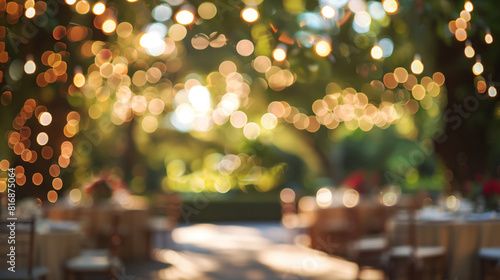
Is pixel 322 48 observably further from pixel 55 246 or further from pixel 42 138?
pixel 42 138

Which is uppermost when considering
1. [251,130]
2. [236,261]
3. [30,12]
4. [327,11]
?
[251,130]

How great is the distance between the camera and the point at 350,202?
7.96 m

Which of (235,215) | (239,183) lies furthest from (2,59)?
(239,183)

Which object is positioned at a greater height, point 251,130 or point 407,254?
point 251,130

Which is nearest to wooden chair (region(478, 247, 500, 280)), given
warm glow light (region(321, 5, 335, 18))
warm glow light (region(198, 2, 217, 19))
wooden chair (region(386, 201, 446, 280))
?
wooden chair (region(386, 201, 446, 280))

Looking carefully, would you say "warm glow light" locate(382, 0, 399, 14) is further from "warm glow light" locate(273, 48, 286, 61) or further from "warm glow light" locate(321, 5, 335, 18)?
"warm glow light" locate(273, 48, 286, 61)

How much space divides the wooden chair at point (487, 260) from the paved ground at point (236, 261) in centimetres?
181

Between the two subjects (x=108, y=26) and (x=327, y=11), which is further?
(x=108, y=26)

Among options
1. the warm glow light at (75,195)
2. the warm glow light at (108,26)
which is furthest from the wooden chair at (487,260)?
the warm glow light at (75,195)

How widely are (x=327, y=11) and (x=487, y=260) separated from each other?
93.3 inches

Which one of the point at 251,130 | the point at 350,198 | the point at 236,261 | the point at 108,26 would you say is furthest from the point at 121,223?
the point at 251,130

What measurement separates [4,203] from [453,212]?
3.99 metres

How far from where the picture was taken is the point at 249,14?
11.0 ft

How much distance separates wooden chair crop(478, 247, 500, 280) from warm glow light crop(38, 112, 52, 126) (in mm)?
3969
